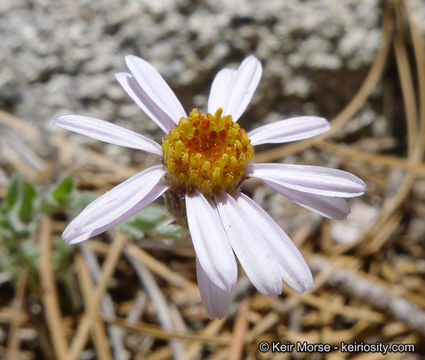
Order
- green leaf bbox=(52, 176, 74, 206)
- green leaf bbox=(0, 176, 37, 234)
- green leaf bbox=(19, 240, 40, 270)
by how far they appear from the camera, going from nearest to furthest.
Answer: green leaf bbox=(52, 176, 74, 206) → green leaf bbox=(0, 176, 37, 234) → green leaf bbox=(19, 240, 40, 270)

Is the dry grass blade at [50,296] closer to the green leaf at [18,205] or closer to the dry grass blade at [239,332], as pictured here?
the green leaf at [18,205]

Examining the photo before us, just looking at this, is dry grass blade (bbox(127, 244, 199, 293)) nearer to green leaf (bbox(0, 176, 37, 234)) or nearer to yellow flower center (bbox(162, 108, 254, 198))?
green leaf (bbox(0, 176, 37, 234))

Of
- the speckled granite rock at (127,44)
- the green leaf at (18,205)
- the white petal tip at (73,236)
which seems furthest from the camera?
the speckled granite rock at (127,44)

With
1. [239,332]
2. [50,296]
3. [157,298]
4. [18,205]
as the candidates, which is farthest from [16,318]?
[239,332]

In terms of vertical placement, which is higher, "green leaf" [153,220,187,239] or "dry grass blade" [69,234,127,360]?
"green leaf" [153,220,187,239]

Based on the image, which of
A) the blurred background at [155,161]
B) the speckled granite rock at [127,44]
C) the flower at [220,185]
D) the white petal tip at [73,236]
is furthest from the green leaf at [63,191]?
the speckled granite rock at [127,44]

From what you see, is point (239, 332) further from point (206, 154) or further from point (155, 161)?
point (155, 161)

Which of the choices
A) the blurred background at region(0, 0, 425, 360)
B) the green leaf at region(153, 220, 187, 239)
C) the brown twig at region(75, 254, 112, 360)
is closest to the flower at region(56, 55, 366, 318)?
the green leaf at region(153, 220, 187, 239)

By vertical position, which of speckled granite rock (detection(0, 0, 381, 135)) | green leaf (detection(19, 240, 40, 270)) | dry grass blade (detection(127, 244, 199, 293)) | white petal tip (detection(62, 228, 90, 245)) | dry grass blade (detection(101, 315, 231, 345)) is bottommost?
dry grass blade (detection(101, 315, 231, 345))
